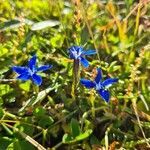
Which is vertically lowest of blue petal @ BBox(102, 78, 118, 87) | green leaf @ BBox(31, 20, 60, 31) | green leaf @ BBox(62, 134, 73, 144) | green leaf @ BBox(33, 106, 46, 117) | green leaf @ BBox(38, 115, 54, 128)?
green leaf @ BBox(62, 134, 73, 144)

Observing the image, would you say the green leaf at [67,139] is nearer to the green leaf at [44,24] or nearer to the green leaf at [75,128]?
the green leaf at [75,128]

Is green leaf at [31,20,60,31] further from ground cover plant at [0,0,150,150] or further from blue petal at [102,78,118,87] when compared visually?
blue petal at [102,78,118,87]

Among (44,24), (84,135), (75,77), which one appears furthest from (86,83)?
(44,24)

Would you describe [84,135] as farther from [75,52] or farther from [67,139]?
[75,52]

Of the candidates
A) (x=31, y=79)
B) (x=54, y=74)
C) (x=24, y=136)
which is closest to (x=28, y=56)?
(x=54, y=74)

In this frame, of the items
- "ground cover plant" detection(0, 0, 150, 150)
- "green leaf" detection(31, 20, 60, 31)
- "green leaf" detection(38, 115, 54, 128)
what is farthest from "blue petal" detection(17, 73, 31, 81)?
"green leaf" detection(31, 20, 60, 31)

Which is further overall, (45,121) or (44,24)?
(44,24)

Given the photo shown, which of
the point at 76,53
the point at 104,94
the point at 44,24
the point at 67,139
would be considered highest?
the point at 44,24

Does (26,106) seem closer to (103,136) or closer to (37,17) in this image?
(103,136)

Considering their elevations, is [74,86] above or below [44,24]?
below
